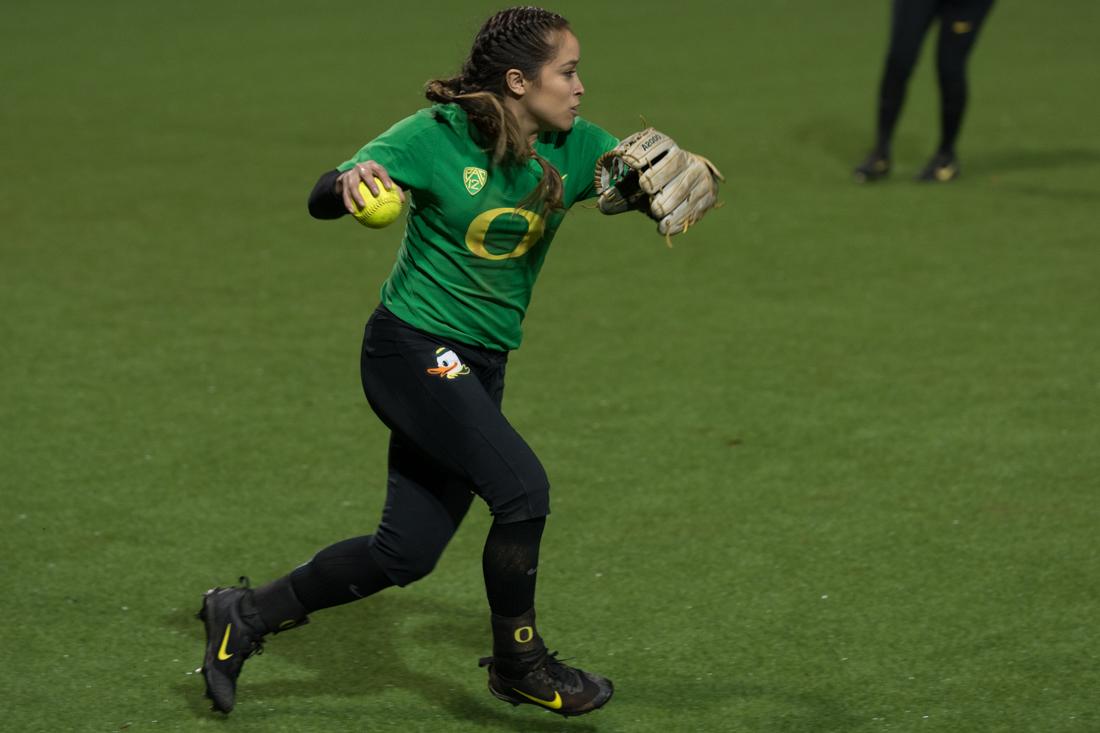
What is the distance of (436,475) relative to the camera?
437 cm

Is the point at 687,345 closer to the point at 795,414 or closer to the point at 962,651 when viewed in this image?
the point at 795,414

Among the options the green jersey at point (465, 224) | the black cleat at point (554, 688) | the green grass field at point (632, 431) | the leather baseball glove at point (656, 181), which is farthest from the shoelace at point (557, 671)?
the leather baseball glove at point (656, 181)

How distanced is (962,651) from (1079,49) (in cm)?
1308

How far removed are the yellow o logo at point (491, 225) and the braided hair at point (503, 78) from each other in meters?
0.05

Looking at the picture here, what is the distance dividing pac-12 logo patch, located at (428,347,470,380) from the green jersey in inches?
2.1

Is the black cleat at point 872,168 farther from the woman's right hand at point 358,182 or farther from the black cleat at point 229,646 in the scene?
the woman's right hand at point 358,182

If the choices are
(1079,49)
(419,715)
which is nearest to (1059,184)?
(1079,49)

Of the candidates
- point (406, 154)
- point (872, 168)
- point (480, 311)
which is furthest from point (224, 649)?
point (872, 168)

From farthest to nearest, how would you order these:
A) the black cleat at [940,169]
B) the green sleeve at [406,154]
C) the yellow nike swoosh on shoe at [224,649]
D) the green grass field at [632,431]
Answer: the black cleat at [940,169] < the green grass field at [632,431] < the yellow nike swoosh on shoe at [224,649] < the green sleeve at [406,154]

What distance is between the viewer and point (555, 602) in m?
5.20

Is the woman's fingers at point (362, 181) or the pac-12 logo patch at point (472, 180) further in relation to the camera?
the pac-12 logo patch at point (472, 180)

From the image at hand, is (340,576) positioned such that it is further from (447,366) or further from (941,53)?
(941,53)

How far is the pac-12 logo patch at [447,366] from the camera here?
13.6ft

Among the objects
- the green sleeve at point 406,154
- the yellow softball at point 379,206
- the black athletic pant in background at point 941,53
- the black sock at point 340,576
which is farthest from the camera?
the black athletic pant in background at point 941,53
